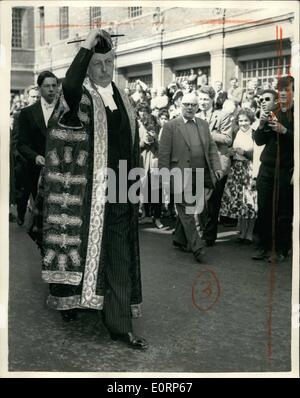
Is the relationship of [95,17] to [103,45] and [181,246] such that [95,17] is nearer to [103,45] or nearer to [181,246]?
[103,45]

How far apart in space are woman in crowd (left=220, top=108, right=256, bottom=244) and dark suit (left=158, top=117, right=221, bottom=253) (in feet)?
3.17

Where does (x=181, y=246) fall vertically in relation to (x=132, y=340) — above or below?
above

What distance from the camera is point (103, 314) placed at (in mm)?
4137

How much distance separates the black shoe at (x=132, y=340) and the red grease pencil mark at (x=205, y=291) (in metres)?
0.83

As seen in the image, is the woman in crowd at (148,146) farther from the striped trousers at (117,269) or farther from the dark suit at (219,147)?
the striped trousers at (117,269)

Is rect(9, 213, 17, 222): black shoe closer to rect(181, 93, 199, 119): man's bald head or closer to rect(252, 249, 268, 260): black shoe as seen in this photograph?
rect(181, 93, 199, 119): man's bald head

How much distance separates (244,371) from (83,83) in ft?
6.63

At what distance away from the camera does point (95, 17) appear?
4.46 m

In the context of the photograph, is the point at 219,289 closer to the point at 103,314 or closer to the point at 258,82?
the point at 103,314

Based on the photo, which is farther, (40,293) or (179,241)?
(179,241)

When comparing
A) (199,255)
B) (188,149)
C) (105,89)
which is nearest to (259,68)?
(188,149)

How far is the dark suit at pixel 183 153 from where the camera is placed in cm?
633

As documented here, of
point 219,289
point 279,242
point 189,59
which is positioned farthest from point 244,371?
point 189,59

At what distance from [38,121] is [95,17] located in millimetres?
1268
